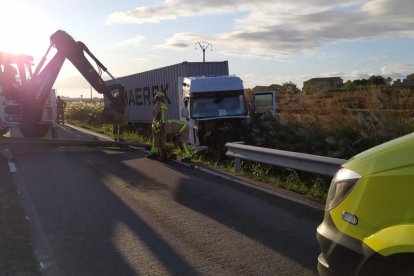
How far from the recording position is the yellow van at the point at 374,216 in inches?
116

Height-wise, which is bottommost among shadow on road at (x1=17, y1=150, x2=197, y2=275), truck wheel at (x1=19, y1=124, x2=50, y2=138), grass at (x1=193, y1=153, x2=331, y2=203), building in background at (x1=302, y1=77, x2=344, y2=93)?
shadow on road at (x1=17, y1=150, x2=197, y2=275)

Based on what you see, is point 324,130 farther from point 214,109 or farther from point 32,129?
point 32,129

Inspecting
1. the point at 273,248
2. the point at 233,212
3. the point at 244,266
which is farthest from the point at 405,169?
the point at 233,212

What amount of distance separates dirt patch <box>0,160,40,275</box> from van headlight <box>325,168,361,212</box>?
3.21 m

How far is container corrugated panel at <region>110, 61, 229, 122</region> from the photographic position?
833 inches

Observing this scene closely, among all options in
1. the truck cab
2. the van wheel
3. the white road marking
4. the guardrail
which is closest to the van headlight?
the van wheel

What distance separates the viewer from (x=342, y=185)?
11.1 ft

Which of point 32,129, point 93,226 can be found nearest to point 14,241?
point 93,226

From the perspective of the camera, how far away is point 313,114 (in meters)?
13.0

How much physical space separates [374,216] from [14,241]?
4.66 meters

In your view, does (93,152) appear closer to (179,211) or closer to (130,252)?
(179,211)

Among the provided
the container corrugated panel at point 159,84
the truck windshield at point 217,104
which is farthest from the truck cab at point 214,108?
the container corrugated panel at point 159,84

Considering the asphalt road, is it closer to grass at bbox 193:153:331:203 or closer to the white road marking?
grass at bbox 193:153:331:203

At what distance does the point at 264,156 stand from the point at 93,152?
828 cm
